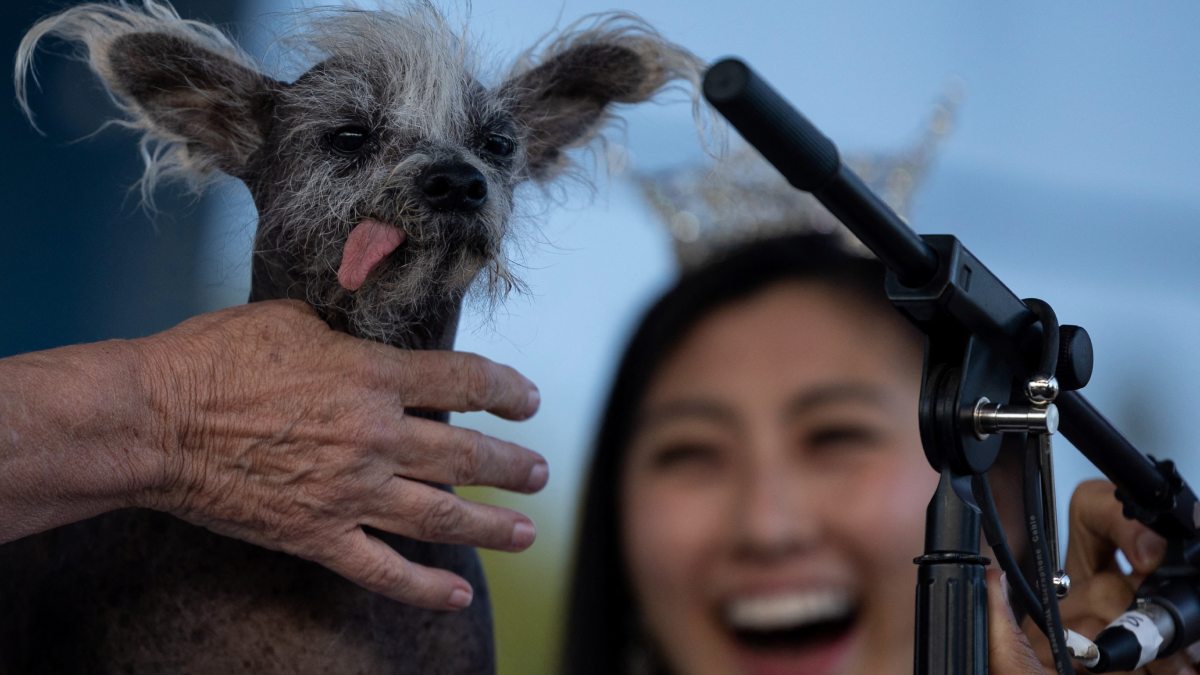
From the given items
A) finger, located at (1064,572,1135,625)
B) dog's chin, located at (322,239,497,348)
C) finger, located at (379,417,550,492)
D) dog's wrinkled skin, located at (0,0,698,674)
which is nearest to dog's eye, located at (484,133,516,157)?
dog's wrinkled skin, located at (0,0,698,674)

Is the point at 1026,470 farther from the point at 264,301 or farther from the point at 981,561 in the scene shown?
the point at 264,301

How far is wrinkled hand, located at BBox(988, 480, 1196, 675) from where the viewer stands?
1.04m

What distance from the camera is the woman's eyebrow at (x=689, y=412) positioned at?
124cm

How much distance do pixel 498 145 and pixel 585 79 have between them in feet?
0.42

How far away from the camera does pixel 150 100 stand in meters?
0.97

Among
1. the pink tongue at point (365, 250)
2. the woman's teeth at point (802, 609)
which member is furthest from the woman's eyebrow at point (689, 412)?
the pink tongue at point (365, 250)

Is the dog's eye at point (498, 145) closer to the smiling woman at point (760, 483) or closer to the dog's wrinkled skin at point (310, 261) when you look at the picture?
the dog's wrinkled skin at point (310, 261)

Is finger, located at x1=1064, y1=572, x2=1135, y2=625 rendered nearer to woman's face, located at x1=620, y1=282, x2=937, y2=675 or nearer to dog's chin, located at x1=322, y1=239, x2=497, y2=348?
woman's face, located at x1=620, y1=282, x2=937, y2=675

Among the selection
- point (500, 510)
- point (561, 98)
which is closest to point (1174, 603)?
point (500, 510)

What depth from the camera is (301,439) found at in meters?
0.85

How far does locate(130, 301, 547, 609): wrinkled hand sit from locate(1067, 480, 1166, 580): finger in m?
0.60

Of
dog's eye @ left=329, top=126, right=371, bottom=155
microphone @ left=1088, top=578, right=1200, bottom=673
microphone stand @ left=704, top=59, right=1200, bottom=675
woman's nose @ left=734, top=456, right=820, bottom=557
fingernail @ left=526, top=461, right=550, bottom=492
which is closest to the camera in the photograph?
microphone stand @ left=704, top=59, right=1200, bottom=675

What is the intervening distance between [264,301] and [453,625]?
29cm

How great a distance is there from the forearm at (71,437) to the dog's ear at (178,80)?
0.24 metres
